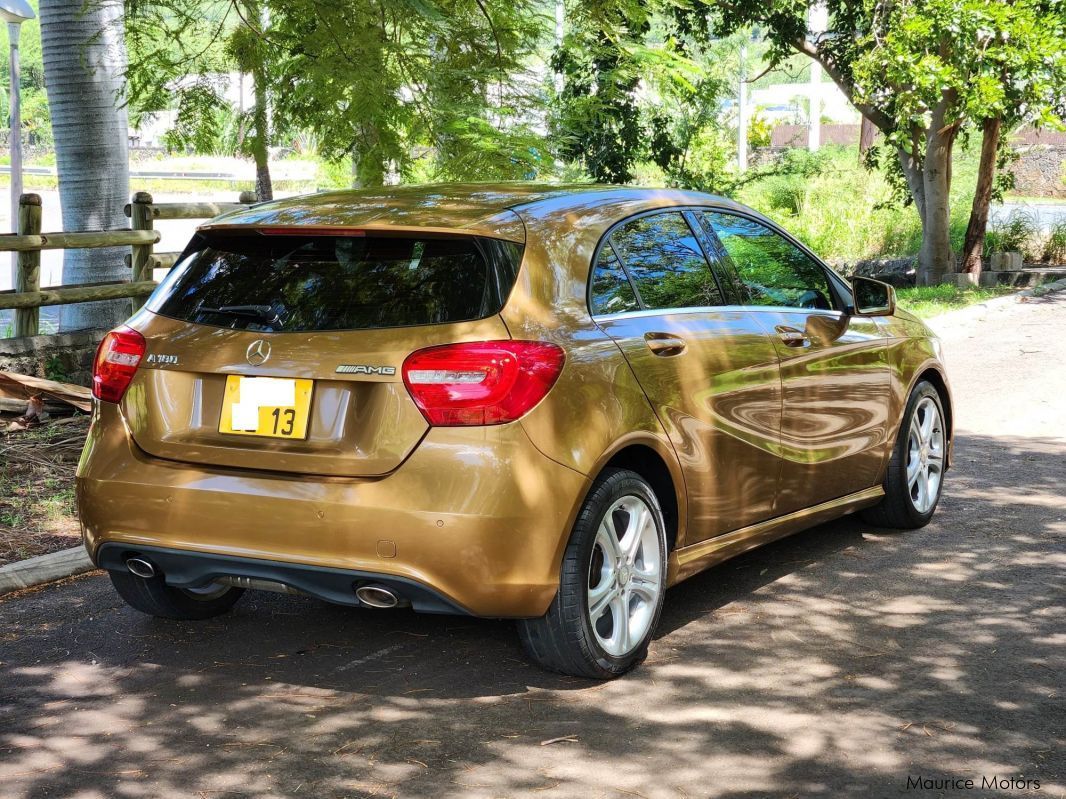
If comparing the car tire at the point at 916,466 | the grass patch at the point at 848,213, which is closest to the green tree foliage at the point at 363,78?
the car tire at the point at 916,466

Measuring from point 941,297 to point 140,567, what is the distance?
52.6 ft

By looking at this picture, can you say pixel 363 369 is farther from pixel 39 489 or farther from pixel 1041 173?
pixel 1041 173

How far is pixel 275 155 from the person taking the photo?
11672 millimetres

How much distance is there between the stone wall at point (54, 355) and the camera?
9.98 meters

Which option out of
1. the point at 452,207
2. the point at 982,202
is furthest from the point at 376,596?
the point at 982,202

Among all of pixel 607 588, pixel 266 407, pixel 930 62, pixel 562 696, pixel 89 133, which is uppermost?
pixel 930 62

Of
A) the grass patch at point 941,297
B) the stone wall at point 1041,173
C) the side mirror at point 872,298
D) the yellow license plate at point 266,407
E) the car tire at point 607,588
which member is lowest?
the car tire at point 607,588

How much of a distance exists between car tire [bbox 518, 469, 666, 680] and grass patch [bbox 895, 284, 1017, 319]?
12.6 metres

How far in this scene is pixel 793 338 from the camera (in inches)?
229

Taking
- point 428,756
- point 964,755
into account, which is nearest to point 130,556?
point 428,756

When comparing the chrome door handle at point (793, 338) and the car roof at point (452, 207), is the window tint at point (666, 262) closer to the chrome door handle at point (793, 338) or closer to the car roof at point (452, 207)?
the car roof at point (452, 207)

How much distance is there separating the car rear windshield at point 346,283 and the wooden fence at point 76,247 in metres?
4.90

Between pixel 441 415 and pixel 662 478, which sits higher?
pixel 441 415

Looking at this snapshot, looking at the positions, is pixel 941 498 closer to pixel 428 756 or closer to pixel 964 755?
pixel 964 755
